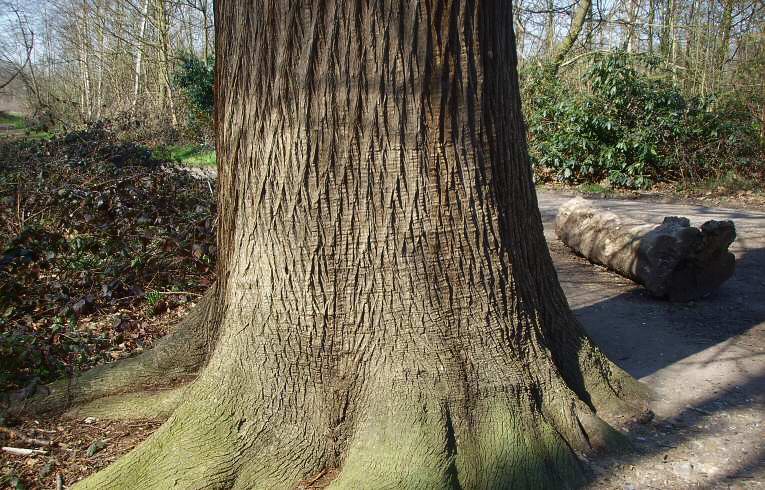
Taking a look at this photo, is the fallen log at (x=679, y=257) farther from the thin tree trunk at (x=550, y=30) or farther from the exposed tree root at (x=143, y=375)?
the thin tree trunk at (x=550, y=30)

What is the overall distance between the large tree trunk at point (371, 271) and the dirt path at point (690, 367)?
33 cm

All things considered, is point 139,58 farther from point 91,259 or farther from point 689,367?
point 689,367

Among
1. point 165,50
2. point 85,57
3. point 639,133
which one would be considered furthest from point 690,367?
point 85,57

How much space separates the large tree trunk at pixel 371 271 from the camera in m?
2.68

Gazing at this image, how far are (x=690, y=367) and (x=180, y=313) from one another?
411 cm

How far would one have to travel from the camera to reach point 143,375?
3547 millimetres

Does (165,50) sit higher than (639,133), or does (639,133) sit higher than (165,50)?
(165,50)

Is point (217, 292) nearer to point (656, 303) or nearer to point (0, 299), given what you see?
point (0, 299)

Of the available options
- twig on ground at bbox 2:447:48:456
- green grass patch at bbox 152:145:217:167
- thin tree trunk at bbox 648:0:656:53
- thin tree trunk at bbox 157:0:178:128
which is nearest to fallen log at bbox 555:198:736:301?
→ twig on ground at bbox 2:447:48:456

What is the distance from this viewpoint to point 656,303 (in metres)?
5.43

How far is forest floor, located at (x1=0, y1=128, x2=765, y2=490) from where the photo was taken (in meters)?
3.07

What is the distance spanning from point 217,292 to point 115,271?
10.1ft

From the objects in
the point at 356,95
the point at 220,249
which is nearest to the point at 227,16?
the point at 356,95

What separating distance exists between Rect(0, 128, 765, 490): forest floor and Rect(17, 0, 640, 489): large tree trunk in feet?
A: 1.42
